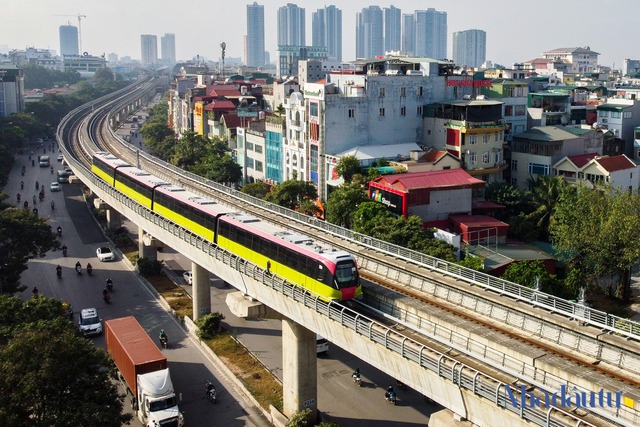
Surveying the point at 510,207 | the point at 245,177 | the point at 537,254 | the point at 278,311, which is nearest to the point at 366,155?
the point at 510,207

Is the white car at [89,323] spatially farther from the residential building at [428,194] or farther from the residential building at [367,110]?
the residential building at [367,110]

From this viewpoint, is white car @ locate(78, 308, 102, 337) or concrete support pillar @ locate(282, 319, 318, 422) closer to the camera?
concrete support pillar @ locate(282, 319, 318, 422)

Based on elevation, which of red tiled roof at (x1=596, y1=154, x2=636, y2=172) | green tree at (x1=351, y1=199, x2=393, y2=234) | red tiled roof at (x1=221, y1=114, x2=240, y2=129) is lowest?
green tree at (x1=351, y1=199, x2=393, y2=234)

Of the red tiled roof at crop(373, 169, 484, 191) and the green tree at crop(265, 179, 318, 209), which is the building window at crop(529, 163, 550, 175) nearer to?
the red tiled roof at crop(373, 169, 484, 191)

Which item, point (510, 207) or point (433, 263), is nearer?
point (433, 263)

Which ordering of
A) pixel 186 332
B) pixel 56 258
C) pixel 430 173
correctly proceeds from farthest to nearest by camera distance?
pixel 56 258
pixel 430 173
pixel 186 332

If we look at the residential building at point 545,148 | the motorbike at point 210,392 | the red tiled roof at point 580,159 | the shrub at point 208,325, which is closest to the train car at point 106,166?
the shrub at point 208,325

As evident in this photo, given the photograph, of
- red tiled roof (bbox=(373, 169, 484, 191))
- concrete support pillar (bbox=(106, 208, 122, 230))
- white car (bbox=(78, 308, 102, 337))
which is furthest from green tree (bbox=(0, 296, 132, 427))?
concrete support pillar (bbox=(106, 208, 122, 230))

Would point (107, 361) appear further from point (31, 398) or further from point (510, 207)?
point (510, 207)

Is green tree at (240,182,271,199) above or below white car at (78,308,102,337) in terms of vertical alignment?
above
